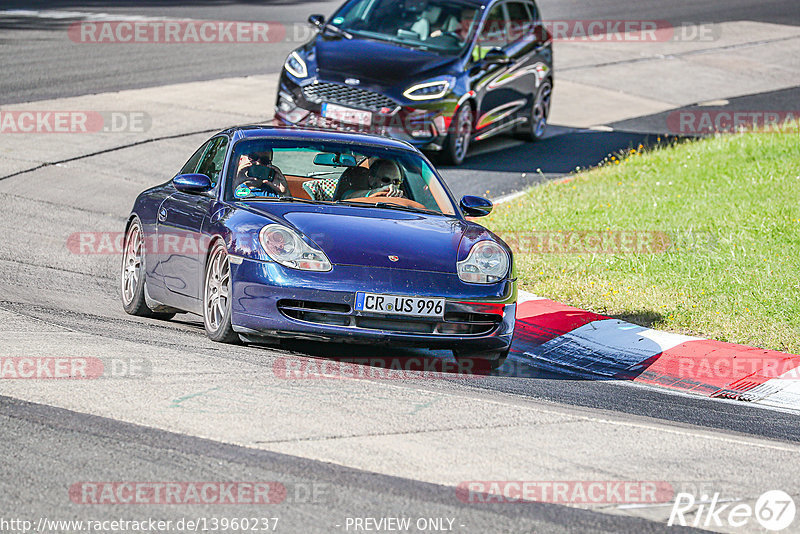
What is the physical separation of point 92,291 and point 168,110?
26.4 feet

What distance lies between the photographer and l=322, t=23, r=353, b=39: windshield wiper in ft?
53.0

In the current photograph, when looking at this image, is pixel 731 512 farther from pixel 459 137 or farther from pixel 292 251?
Answer: pixel 459 137

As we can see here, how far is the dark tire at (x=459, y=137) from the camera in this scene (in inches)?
612

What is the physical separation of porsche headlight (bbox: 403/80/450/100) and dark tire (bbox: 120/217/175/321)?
6156 millimetres

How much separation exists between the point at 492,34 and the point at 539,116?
180 centimetres

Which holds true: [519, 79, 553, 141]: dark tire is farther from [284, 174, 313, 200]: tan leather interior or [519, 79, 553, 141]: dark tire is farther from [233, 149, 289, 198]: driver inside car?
[233, 149, 289, 198]: driver inside car

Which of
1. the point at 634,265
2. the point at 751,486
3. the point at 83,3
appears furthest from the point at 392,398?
the point at 83,3
